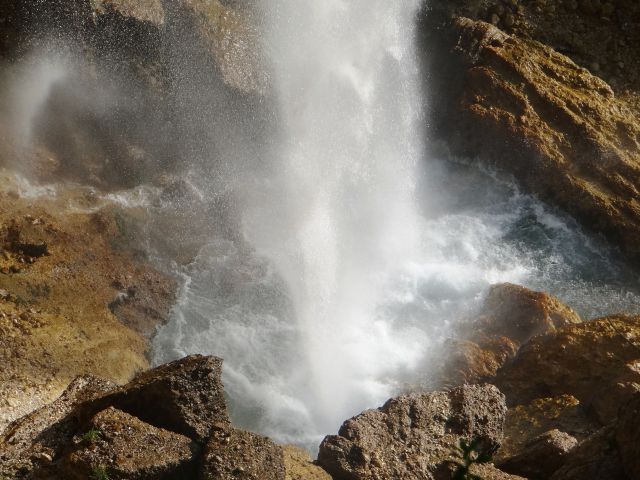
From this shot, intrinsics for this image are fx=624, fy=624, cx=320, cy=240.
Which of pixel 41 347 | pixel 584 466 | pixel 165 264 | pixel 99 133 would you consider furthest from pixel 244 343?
pixel 584 466

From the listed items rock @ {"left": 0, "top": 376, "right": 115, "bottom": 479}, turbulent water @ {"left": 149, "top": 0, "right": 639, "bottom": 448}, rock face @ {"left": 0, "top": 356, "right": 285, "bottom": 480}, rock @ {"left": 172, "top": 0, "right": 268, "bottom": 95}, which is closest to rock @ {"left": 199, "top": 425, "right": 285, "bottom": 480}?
rock face @ {"left": 0, "top": 356, "right": 285, "bottom": 480}

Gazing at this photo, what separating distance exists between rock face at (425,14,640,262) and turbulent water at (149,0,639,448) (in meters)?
0.45

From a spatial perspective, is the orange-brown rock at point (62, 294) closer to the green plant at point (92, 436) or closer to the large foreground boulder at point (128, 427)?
the large foreground boulder at point (128, 427)

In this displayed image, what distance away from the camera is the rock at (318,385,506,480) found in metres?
5.32

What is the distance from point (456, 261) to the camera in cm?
1097

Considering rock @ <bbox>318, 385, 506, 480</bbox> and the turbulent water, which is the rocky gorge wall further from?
the turbulent water

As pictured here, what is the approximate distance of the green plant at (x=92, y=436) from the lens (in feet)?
14.5

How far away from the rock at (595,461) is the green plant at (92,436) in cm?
353

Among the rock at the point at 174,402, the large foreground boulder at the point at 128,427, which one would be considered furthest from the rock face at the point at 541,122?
the rock at the point at 174,402

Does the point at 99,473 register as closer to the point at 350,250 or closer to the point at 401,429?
the point at 401,429

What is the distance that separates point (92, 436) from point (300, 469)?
1.68m

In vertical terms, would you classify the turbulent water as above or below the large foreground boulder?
above

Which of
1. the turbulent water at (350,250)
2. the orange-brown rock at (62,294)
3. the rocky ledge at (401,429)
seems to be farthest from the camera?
the turbulent water at (350,250)

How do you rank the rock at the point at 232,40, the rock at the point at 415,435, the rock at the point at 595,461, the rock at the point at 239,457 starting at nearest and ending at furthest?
the rock at the point at 239,457 → the rock at the point at 595,461 → the rock at the point at 415,435 → the rock at the point at 232,40
